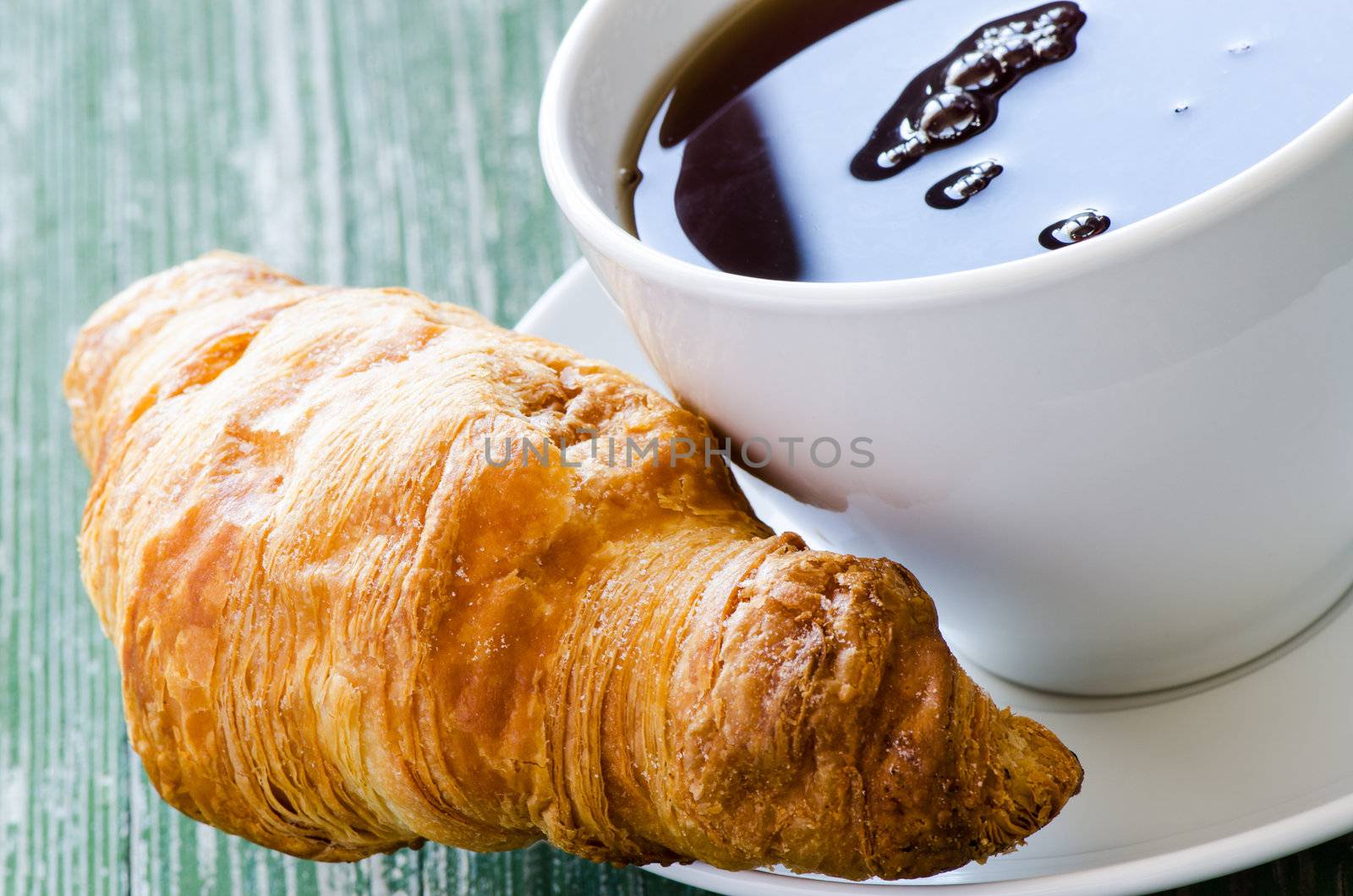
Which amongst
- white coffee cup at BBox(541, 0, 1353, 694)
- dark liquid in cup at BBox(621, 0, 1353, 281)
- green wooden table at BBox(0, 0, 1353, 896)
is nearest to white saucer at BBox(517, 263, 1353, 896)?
white coffee cup at BBox(541, 0, 1353, 694)

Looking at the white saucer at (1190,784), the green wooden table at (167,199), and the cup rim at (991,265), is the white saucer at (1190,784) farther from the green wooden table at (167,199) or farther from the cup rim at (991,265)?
the green wooden table at (167,199)

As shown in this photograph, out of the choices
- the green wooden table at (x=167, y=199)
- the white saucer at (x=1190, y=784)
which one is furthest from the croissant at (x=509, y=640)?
the green wooden table at (x=167, y=199)

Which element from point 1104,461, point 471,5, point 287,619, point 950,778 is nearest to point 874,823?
point 950,778

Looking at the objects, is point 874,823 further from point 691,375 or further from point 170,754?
point 170,754

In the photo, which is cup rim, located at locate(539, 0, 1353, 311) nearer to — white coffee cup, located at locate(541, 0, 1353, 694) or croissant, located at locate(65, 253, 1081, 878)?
white coffee cup, located at locate(541, 0, 1353, 694)

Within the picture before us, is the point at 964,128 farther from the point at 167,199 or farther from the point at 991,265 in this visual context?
the point at 167,199

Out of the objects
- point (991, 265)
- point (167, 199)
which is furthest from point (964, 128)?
point (167, 199)

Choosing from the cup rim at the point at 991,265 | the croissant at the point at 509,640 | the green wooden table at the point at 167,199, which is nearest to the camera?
the cup rim at the point at 991,265

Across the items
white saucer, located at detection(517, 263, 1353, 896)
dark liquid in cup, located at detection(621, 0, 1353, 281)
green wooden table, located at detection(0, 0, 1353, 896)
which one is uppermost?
dark liquid in cup, located at detection(621, 0, 1353, 281)

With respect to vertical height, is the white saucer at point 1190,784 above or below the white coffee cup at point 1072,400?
below
